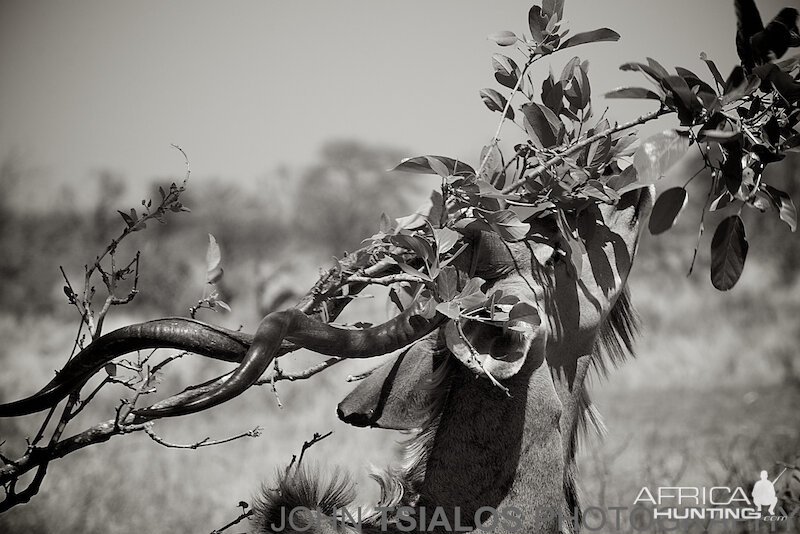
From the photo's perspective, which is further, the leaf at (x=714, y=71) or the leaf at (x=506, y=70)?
the leaf at (x=506, y=70)

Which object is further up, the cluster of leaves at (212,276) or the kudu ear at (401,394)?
the cluster of leaves at (212,276)

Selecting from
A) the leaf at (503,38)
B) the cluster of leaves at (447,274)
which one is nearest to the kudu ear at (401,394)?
the cluster of leaves at (447,274)

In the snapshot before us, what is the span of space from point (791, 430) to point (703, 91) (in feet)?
23.5

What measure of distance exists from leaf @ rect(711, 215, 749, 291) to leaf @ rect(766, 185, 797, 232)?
0.15m

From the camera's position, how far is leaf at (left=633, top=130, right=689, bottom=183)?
235cm

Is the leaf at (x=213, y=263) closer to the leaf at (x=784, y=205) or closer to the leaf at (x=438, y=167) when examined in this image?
the leaf at (x=438, y=167)

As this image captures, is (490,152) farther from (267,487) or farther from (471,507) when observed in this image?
(267,487)

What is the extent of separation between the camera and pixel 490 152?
2779mm

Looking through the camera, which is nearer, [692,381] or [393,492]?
[393,492]

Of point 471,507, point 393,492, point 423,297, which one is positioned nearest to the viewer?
point 423,297

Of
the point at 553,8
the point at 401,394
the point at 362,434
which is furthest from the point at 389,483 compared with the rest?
the point at 362,434

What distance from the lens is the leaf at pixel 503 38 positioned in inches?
111

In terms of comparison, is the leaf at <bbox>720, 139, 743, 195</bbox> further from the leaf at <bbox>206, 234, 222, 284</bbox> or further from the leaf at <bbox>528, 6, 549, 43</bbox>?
the leaf at <bbox>206, 234, 222, 284</bbox>

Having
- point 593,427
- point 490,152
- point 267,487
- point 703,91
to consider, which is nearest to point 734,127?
point 703,91
